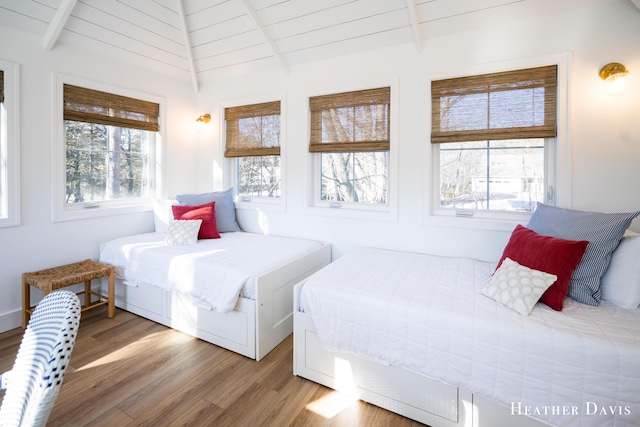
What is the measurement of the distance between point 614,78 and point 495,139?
2.40ft

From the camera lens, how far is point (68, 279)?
2.45 metres

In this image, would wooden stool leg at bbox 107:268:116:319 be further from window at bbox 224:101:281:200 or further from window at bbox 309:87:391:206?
window at bbox 309:87:391:206

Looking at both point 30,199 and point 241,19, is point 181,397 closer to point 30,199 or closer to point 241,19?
point 30,199

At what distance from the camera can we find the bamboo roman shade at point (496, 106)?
228 cm

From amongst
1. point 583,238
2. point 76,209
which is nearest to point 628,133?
point 583,238

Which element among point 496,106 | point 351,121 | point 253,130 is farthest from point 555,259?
point 253,130

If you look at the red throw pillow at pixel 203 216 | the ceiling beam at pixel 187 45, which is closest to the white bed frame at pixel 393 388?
the red throw pillow at pixel 203 216

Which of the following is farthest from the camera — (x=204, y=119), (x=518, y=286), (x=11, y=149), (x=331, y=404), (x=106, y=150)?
(x=204, y=119)

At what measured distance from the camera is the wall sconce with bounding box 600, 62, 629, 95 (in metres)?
2.03

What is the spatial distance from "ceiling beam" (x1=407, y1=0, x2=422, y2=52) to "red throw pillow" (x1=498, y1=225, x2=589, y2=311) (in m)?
1.72

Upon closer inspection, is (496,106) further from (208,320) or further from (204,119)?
(204,119)

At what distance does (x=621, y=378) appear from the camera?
4.08 ft

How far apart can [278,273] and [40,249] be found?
2054 mm

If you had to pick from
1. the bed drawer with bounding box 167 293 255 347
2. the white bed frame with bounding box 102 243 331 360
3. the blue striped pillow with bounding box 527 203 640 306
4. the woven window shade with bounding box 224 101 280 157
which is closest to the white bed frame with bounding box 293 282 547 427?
the white bed frame with bounding box 102 243 331 360
